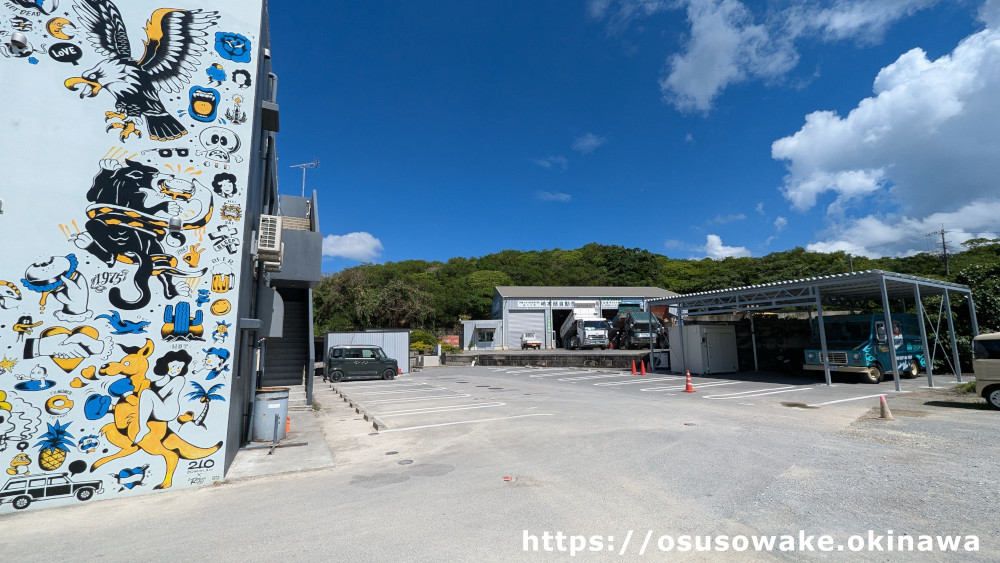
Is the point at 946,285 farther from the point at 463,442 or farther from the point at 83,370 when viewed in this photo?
the point at 83,370

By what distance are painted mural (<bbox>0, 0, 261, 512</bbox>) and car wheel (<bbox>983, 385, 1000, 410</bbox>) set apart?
1520 cm

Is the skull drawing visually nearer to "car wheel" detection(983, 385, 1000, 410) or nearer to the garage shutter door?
"car wheel" detection(983, 385, 1000, 410)

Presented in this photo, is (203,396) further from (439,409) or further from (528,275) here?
(528,275)

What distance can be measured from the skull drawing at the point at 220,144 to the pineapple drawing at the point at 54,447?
3.89m

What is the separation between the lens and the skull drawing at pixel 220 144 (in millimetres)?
6293

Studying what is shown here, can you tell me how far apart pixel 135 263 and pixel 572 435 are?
7.33 m

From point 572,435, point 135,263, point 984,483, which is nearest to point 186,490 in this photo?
point 135,263

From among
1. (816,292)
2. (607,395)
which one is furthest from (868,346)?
(607,395)

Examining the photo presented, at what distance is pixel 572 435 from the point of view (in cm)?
805

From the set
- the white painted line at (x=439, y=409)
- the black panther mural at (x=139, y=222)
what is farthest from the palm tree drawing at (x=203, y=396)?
the white painted line at (x=439, y=409)

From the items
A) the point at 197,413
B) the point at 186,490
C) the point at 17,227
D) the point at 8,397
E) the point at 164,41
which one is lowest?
the point at 186,490

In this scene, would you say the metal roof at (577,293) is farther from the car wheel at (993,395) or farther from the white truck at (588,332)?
the car wheel at (993,395)

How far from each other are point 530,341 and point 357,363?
22.0 meters

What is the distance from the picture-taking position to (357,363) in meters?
20.2
